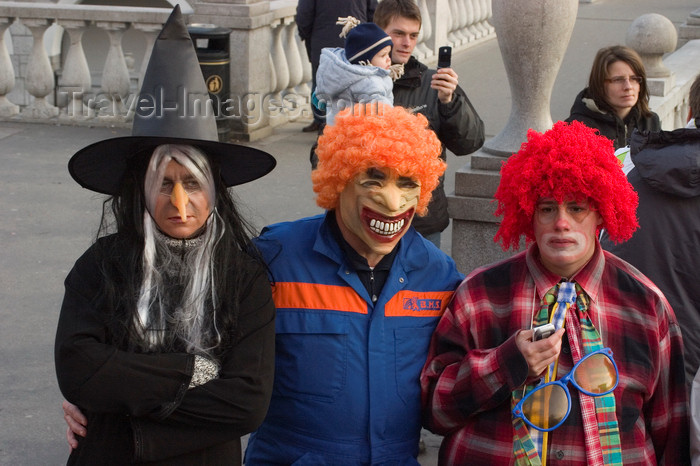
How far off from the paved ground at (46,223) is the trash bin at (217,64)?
492 millimetres

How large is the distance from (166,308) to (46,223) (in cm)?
563

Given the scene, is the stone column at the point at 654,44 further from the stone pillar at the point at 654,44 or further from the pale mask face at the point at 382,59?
the pale mask face at the point at 382,59

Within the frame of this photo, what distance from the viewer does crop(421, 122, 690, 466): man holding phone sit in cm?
309

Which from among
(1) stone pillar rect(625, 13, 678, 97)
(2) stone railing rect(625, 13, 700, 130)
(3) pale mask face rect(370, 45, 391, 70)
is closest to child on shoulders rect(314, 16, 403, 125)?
(3) pale mask face rect(370, 45, 391, 70)

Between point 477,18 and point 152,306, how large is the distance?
55.3ft

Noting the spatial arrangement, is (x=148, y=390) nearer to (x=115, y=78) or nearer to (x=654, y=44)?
(x=654, y=44)

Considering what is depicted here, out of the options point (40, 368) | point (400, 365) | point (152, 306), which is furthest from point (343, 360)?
point (40, 368)

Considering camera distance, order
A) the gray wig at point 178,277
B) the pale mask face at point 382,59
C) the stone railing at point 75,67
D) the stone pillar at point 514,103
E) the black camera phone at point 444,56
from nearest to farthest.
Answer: the gray wig at point 178,277 < the black camera phone at point 444,56 < the pale mask face at point 382,59 < the stone pillar at point 514,103 < the stone railing at point 75,67

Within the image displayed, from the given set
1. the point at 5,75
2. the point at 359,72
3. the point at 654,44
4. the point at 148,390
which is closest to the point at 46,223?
the point at 5,75

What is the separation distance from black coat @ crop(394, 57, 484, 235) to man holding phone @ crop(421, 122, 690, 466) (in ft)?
5.71

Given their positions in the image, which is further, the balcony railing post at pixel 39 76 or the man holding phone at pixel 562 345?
the balcony railing post at pixel 39 76

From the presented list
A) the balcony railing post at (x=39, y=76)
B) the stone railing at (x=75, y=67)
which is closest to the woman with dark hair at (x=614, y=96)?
the stone railing at (x=75, y=67)

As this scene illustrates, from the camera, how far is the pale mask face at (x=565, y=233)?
319 cm

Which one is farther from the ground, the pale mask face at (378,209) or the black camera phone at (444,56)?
the black camera phone at (444,56)
